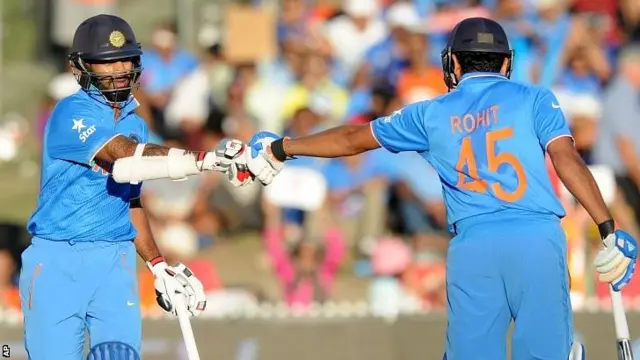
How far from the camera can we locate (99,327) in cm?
601

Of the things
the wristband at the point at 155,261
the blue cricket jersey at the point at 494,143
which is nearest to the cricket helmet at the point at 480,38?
the blue cricket jersey at the point at 494,143

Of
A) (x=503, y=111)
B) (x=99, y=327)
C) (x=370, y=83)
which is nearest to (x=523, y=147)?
(x=503, y=111)

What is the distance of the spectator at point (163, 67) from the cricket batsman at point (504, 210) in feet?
18.3

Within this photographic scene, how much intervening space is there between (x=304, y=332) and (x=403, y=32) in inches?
125

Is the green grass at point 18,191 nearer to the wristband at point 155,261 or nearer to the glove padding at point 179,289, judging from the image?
the wristband at point 155,261

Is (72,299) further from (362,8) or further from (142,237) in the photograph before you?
(362,8)

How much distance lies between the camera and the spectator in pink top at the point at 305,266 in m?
9.98

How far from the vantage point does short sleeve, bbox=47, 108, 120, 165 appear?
19.3 feet

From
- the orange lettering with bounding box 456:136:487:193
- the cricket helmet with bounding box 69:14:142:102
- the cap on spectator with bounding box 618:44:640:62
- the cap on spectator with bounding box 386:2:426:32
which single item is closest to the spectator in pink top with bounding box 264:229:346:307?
the cap on spectator with bounding box 386:2:426:32

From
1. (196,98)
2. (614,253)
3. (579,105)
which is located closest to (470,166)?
(614,253)

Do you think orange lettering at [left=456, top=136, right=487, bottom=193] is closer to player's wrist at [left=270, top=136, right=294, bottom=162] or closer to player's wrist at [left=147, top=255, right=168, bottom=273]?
player's wrist at [left=270, top=136, right=294, bottom=162]

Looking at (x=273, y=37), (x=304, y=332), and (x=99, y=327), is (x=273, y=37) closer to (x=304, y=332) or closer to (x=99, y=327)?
(x=304, y=332)

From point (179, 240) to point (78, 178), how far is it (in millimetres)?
4301

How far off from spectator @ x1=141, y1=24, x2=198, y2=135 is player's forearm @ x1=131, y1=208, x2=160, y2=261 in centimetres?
460
